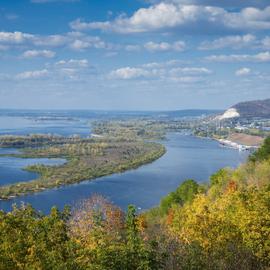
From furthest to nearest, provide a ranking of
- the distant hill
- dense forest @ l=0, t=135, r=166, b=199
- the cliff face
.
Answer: the cliff face < the distant hill < dense forest @ l=0, t=135, r=166, b=199

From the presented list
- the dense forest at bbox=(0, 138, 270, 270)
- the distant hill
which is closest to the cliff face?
the distant hill

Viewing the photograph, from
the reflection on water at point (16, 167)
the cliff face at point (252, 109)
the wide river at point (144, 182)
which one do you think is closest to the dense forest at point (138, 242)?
the wide river at point (144, 182)

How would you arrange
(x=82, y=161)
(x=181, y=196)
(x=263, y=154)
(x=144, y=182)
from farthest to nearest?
(x=82, y=161) → (x=144, y=182) → (x=263, y=154) → (x=181, y=196)

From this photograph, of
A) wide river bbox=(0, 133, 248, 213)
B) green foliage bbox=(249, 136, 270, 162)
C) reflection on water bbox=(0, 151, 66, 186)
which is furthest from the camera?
reflection on water bbox=(0, 151, 66, 186)

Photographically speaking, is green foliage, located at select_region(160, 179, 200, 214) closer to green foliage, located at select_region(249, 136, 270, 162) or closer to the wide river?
the wide river

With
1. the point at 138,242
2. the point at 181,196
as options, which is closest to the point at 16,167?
the point at 181,196

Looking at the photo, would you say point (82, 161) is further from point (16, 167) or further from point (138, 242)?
point (138, 242)

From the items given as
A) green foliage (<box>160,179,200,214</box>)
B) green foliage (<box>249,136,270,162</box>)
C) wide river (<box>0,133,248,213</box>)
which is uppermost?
green foliage (<box>249,136,270,162</box>)

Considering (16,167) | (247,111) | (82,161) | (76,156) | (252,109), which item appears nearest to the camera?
(16,167)
